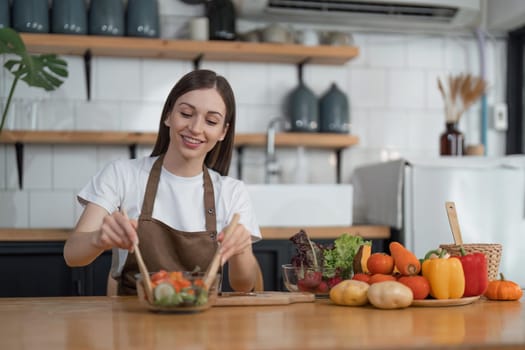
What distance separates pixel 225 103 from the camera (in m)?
2.19

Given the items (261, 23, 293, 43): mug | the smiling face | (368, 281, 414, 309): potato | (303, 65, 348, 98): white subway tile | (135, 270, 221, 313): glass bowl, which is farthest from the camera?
(303, 65, 348, 98): white subway tile

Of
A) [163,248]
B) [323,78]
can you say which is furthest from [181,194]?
[323,78]

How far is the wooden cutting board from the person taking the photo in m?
1.59

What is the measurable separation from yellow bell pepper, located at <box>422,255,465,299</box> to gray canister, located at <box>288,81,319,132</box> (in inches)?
91.4

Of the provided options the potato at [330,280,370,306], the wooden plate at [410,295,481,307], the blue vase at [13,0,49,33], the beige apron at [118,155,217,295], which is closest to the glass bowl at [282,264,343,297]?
the potato at [330,280,370,306]

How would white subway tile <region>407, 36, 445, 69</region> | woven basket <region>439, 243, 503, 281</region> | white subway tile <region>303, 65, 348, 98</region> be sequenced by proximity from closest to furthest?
1. woven basket <region>439, 243, 503, 281</region>
2. white subway tile <region>303, 65, 348, 98</region>
3. white subway tile <region>407, 36, 445, 69</region>

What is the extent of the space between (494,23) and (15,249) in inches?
109

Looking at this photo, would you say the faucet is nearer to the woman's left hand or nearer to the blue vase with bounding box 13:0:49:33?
the blue vase with bounding box 13:0:49:33

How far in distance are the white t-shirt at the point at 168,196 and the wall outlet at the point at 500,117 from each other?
241 cm

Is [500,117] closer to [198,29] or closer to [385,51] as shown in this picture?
[385,51]

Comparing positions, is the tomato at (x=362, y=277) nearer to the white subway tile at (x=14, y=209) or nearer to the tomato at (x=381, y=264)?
the tomato at (x=381, y=264)

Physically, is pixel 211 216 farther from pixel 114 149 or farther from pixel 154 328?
pixel 114 149

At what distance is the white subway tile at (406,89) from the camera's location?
13.6 feet

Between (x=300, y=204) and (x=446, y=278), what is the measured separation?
6.18ft
